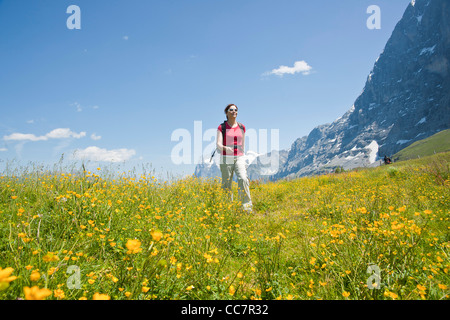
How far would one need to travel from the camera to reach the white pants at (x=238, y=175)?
20.1ft

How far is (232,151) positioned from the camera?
626 cm

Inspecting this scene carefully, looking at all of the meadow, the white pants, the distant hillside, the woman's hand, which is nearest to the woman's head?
the woman's hand

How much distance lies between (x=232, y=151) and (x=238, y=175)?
2.23ft

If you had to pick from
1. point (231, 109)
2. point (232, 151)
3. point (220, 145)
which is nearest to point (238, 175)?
point (232, 151)

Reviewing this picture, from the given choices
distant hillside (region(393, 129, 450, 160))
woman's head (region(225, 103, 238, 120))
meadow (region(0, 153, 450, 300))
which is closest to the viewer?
meadow (region(0, 153, 450, 300))

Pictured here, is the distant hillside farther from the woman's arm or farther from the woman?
the woman's arm

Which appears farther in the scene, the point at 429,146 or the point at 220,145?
the point at 429,146

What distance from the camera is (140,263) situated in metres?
2.65

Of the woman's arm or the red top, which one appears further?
the red top

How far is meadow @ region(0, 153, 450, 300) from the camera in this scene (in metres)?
1.96

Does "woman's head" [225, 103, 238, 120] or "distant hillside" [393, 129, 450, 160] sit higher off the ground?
"distant hillside" [393, 129, 450, 160]

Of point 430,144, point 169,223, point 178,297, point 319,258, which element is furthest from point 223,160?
point 430,144

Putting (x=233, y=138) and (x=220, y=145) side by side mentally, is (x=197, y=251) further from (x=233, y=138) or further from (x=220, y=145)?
(x=233, y=138)
